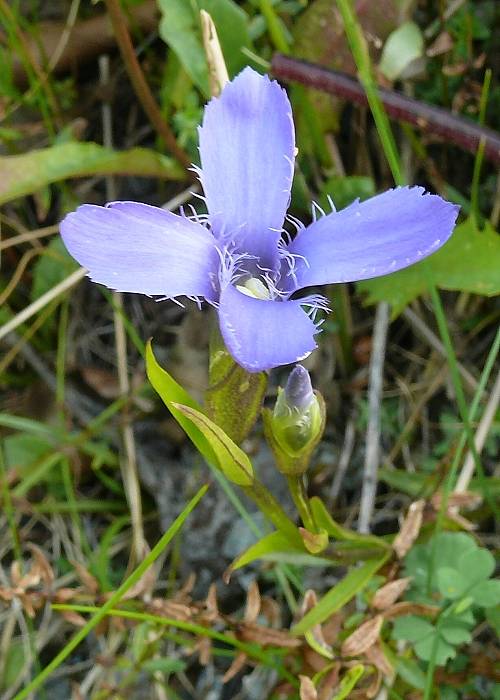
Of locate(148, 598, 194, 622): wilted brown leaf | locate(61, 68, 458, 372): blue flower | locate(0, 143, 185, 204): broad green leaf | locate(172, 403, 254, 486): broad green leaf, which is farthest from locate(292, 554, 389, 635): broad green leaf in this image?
locate(0, 143, 185, 204): broad green leaf

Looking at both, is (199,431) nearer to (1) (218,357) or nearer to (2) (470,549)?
(1) (218,357)

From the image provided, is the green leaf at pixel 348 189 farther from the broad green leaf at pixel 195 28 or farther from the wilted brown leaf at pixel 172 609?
the wilted brown leaf at pixel 172 609

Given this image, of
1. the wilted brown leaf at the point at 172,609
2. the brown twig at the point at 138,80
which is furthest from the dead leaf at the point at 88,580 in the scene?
the brown twig at the point at 138,80

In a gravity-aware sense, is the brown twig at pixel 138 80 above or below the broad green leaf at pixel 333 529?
above

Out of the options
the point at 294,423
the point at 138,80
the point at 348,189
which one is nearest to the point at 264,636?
the point at 294,423

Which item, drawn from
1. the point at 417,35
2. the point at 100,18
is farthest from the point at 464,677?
the point at 100,18

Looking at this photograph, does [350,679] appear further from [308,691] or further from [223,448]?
[223,448]
